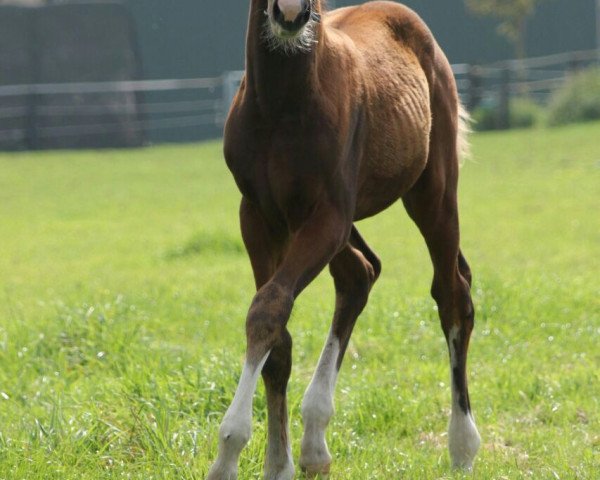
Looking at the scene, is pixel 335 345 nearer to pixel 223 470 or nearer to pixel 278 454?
pixel 278 454

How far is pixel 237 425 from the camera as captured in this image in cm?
367

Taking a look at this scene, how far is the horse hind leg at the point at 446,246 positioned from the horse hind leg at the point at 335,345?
0.28 m

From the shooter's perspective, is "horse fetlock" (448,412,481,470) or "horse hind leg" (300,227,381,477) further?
"horse fetlock" (448,412,481,470)

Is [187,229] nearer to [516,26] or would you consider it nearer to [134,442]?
[134,442]

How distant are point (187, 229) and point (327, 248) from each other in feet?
35.4

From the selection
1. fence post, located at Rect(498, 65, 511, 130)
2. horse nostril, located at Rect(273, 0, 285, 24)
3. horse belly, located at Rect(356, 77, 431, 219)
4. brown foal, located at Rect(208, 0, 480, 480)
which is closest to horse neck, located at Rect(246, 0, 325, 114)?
brown foal, located at Rect(208, 0, 480, 480)

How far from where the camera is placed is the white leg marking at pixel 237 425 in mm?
3668

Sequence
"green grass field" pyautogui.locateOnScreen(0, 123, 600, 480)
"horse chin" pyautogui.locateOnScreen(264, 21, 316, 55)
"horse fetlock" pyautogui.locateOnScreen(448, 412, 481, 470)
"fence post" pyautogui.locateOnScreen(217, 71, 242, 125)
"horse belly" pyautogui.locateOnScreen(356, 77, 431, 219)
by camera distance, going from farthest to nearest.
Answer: "fence post" pyautogui.locateOnScreen(217, 71, 242, 125) → "horse fetlock" pyautogui.locateOnScreen(448, 412, 481, 470) → "green grass field" pyautogui.locateOnScreen(0, 123, 600, 480) → "horse belly" pyautogui.locateOnScreen(356, 77, 431, 219) → "horse chin" pyautogui.locateOnScreen(264, 21, 316, 55)

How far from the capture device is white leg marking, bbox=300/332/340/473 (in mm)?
4395

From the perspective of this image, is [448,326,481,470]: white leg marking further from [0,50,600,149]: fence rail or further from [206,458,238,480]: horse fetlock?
[0,50,600,149]: fence rail

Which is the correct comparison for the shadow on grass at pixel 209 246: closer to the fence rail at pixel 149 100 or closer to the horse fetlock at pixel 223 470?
the horse fetlock at pixel 223 470

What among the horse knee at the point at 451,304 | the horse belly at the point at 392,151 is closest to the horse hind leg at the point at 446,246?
the horse knee at the point at 451,304

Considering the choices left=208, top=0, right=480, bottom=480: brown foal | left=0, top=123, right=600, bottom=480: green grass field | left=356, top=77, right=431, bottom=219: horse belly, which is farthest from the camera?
left=0, top=123, right=600, bottom=480: green grass field

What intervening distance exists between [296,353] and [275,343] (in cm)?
287
